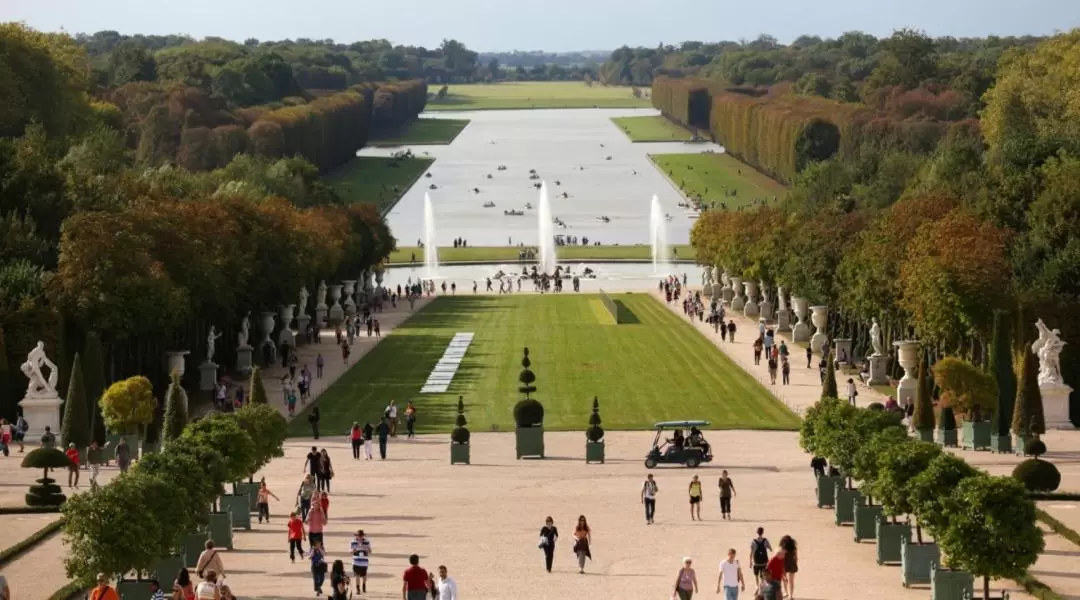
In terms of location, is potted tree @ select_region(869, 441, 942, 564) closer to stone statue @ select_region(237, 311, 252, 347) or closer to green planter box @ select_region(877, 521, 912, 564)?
green planter box @ select_region(877, 521, 912, 564)

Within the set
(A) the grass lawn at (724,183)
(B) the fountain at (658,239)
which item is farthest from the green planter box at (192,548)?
(A) the grass lawn at (724,183)

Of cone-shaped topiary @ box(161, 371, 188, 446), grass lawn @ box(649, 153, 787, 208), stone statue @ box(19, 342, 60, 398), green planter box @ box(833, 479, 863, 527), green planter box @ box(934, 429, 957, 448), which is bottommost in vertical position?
green planter box @ box(833, 479, 863, 527)

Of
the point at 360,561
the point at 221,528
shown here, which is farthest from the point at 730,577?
the point at 221,528

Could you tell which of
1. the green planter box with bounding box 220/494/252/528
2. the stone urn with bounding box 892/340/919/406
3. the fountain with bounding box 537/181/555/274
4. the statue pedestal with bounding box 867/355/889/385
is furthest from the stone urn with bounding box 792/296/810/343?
the green planter box with bounding box 220/494/252/528

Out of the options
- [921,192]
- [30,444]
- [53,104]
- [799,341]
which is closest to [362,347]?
[799,341]

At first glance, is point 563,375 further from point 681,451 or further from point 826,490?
point 826,490

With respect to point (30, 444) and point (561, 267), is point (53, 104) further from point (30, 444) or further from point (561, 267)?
point (30, 444)

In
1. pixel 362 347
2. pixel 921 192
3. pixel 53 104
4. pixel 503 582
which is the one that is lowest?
pixel 503 582

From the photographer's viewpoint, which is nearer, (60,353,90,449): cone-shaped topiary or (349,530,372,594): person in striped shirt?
(349,530,372,594): person in striped shirt
